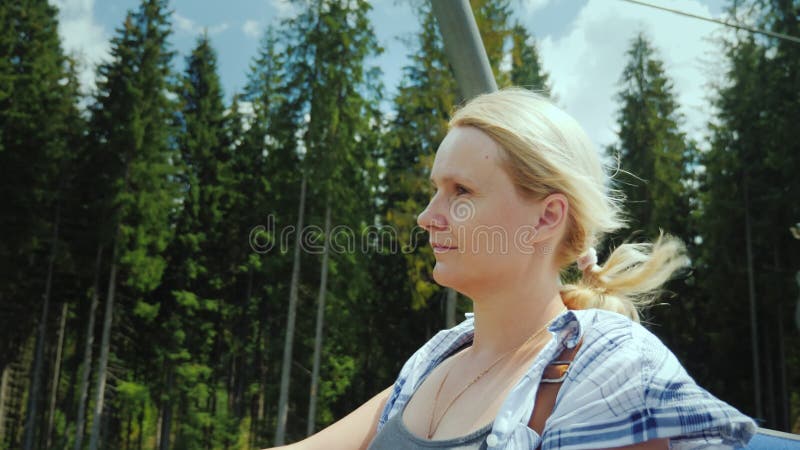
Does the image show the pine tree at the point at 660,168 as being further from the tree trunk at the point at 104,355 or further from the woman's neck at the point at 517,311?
the woman's neck at the point at 517,311

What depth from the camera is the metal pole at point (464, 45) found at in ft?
5.05

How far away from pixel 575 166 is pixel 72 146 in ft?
68.4

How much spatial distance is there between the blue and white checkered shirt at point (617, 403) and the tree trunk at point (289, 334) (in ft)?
51.0

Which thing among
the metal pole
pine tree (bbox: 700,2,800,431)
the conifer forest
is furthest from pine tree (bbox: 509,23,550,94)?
the metal pole

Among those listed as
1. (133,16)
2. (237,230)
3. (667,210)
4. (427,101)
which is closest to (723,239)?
(667,210)

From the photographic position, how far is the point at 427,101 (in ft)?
49.0

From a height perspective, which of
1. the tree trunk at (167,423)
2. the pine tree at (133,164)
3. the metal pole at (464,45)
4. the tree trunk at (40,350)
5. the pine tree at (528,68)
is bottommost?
the tree trunk at (167,423)

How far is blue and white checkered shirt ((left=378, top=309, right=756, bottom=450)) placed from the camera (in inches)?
37.3

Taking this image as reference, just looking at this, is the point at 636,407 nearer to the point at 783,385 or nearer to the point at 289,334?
the point at 289,334

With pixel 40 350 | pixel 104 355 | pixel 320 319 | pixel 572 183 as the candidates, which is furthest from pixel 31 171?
pixel 572 183

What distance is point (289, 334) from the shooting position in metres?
16.6

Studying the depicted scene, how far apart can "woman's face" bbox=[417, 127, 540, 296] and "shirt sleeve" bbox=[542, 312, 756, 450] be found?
0.26 meters

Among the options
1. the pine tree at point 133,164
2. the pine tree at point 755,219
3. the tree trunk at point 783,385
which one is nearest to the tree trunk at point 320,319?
the pine tree at point 133,164

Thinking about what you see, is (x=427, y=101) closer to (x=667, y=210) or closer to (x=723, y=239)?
(x=723, y=239)
